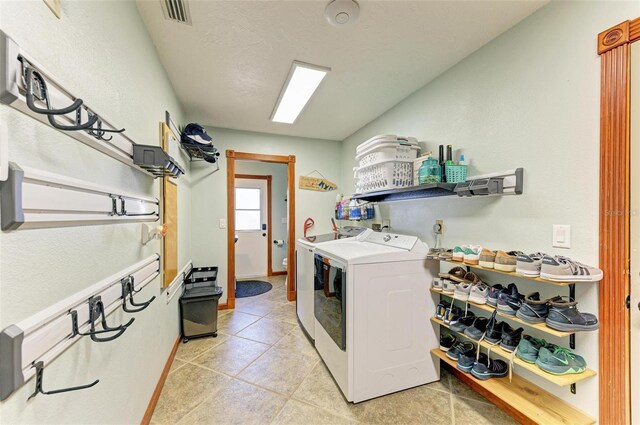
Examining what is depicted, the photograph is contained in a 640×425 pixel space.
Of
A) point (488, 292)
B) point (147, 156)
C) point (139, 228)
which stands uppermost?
point (147, 156)

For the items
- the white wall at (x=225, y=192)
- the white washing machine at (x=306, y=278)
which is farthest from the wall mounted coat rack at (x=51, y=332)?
the white wall at (x=225, y=192)

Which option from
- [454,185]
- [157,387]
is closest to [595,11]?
[454,185]

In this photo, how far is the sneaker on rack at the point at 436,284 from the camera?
188cm

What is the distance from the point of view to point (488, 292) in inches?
62.6

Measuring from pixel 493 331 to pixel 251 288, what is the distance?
373 centimetres

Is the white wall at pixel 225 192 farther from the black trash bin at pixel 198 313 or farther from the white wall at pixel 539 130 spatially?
the white wall at pixel 539 130

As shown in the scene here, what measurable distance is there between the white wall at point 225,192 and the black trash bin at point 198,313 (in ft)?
2.66

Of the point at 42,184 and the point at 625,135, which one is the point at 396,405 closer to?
the point at 625,135

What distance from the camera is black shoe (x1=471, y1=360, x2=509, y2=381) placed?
1.61 m

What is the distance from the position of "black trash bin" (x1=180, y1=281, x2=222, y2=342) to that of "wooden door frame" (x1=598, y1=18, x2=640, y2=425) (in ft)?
9.42

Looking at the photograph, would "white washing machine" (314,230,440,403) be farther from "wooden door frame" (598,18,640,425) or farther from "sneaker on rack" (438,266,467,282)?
"wooden door frame" (598,18,640,425)

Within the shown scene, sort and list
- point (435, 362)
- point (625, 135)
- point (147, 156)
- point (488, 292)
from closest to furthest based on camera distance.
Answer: point (625, 135) → point (147, 156) → point (488, 292) → point (435, 362)

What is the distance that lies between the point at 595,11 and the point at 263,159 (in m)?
3.29

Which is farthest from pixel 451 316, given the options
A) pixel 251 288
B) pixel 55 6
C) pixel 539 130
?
pixel 251 288
